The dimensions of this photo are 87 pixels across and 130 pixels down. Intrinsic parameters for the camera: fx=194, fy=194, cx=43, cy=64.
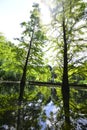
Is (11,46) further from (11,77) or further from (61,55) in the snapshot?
(11,77)

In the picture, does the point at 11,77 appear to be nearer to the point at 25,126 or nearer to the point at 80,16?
the point at 80,16

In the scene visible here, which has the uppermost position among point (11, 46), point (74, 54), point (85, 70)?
point (11, 46)

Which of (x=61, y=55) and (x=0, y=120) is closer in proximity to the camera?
(x=0, y=120)

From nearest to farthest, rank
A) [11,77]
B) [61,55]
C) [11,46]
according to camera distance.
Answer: [61,55], [11,46], [11,77]

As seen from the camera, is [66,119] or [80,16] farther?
[80,16]

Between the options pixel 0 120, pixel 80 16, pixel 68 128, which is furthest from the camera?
pixel 80 16

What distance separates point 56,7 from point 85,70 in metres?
5.44

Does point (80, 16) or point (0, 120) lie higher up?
point (80, 16)

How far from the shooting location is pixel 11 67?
74.1 ft

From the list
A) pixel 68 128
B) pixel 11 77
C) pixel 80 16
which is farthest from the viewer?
pixel 11 77

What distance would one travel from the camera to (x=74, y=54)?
1496 centimetres

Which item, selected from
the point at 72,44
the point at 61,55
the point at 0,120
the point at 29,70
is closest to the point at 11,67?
the point at 29,70

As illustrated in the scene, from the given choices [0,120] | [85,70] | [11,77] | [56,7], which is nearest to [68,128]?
[0,120]

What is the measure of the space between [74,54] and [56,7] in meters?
3.99
